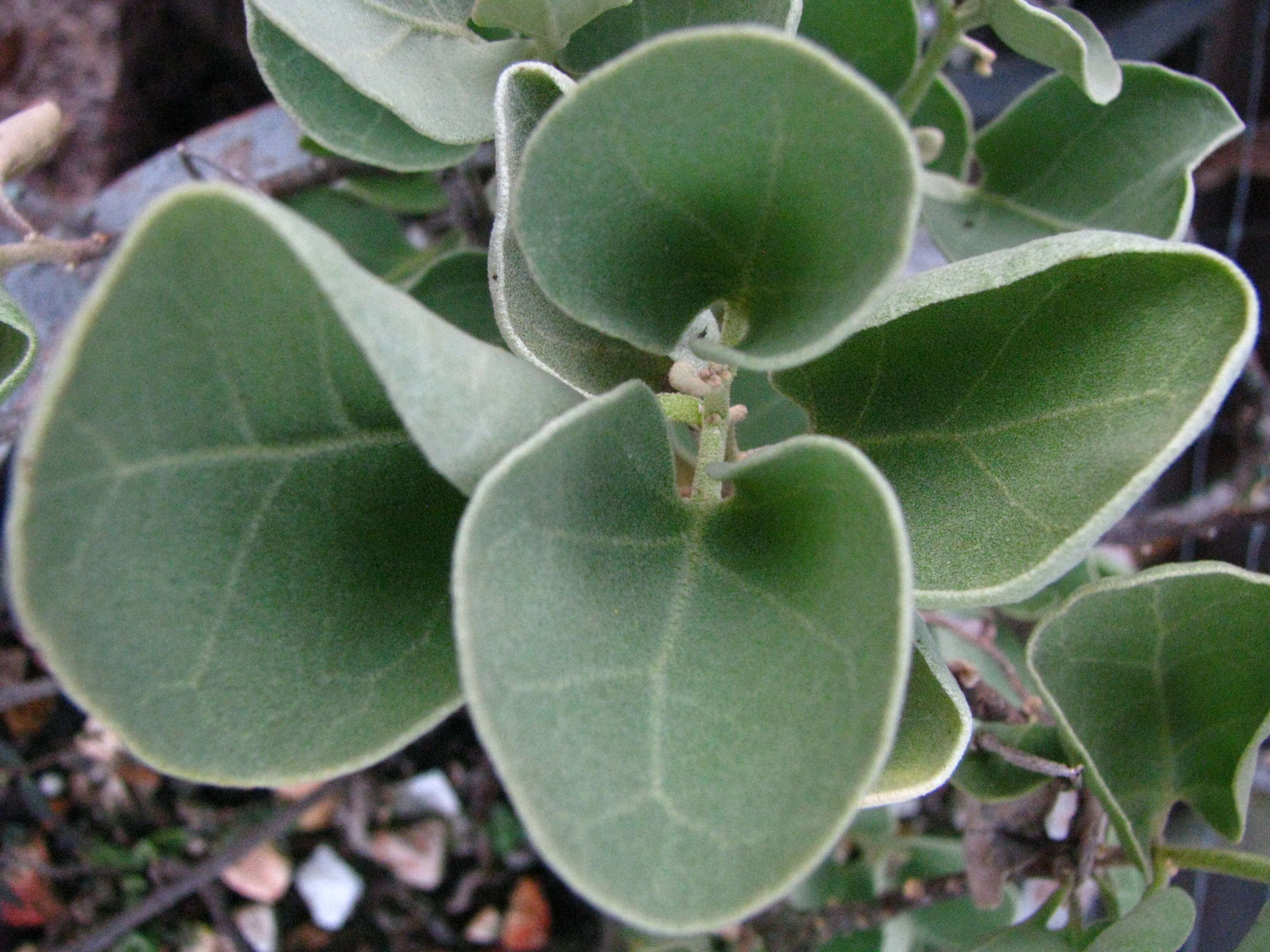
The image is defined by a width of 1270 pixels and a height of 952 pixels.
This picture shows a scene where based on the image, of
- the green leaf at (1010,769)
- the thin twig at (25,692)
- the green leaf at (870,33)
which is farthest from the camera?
the thin twig at (25,692)

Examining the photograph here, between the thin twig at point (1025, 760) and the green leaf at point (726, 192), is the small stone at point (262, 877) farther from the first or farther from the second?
the green leaf at point (726, 192)

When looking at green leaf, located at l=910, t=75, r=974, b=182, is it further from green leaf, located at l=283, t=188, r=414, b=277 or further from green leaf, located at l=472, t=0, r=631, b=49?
green leaf, located at l=283, t=188, r=414, b=277

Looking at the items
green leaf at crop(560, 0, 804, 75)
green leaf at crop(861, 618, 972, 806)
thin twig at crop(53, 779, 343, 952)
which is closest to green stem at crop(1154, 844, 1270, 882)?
green leaf at crop(861, 618, 972, 806)

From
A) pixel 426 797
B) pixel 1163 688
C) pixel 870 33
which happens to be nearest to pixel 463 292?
pixel 870 33

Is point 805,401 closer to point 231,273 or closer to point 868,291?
point 868,291

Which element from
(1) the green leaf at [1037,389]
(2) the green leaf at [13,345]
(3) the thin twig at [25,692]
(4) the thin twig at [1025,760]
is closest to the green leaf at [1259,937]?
(4) the thin twig at [1025,760]

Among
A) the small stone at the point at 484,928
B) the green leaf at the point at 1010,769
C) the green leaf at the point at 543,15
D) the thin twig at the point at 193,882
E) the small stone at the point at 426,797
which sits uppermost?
the green leaf at the point at 543,15

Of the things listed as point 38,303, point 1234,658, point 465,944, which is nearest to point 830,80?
point 1234,658
